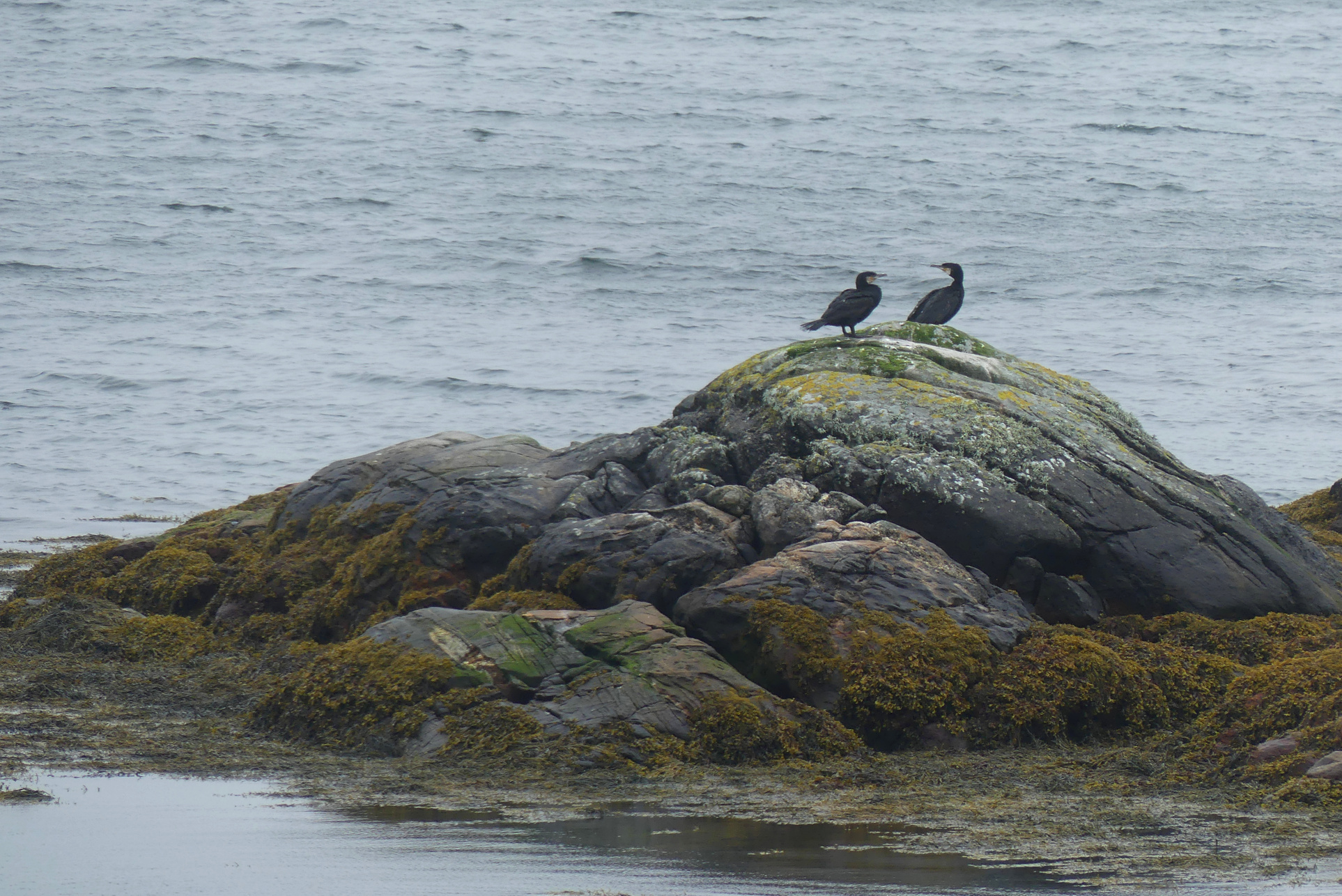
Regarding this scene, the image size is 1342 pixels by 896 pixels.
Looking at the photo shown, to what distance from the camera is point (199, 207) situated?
41.7 m

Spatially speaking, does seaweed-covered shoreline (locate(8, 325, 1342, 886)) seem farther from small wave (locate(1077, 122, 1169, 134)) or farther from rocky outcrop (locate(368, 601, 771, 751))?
small wave (locate(1077, 122, 1169, 134))

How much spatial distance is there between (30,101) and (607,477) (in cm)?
4669

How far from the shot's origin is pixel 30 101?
50.0 m

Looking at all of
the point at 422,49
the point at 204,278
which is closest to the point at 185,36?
the point at 422,49

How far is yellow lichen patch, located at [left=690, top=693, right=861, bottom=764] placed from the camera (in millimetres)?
7727

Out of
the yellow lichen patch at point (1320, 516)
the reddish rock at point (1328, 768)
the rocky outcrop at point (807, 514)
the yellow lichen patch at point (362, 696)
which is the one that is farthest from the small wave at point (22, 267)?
the reddish rock at point (1328, 768)

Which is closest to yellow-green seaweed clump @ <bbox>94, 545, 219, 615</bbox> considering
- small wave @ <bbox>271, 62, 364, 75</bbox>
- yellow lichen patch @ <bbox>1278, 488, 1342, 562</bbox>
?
yellow lichen patch @ <bbox>1278, 488, 1342, 562</bbox>

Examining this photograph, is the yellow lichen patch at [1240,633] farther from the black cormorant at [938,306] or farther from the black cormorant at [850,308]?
the black cormorant at [938,306]

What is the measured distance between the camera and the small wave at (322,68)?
175 feet

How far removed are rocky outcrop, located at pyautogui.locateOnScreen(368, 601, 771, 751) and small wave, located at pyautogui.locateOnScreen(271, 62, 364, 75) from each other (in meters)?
48.5

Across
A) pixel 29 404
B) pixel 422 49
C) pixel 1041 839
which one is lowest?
pixel 29 404

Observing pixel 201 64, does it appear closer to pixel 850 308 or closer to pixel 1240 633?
pixel 850 308

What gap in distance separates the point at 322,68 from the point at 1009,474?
4836cm

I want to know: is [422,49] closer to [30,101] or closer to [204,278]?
[30,101]
